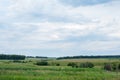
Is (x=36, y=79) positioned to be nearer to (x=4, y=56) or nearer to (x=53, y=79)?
(x=53, y=79)

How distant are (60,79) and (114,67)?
4160 cm

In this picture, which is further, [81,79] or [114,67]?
[114,67]

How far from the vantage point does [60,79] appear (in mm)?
31219

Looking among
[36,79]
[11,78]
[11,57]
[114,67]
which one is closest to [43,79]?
[36,79]

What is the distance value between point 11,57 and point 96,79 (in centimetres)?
10630

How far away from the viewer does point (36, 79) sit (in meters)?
30.6

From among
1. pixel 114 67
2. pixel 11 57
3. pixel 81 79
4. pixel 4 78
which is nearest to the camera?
pixel 4 78

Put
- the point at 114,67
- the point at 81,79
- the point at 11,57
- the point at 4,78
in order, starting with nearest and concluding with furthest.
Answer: the point at 4,78 → the point at 81,79 → the point at 114,67 → the point at 11,57

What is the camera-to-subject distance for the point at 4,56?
14125 centimetres

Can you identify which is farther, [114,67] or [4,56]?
[4,56]

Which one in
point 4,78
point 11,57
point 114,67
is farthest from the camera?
point 11,57

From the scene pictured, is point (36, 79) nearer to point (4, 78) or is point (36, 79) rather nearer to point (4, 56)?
point (4, 78)

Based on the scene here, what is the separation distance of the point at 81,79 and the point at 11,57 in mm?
107341

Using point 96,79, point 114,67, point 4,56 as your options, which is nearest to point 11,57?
point 4,56
